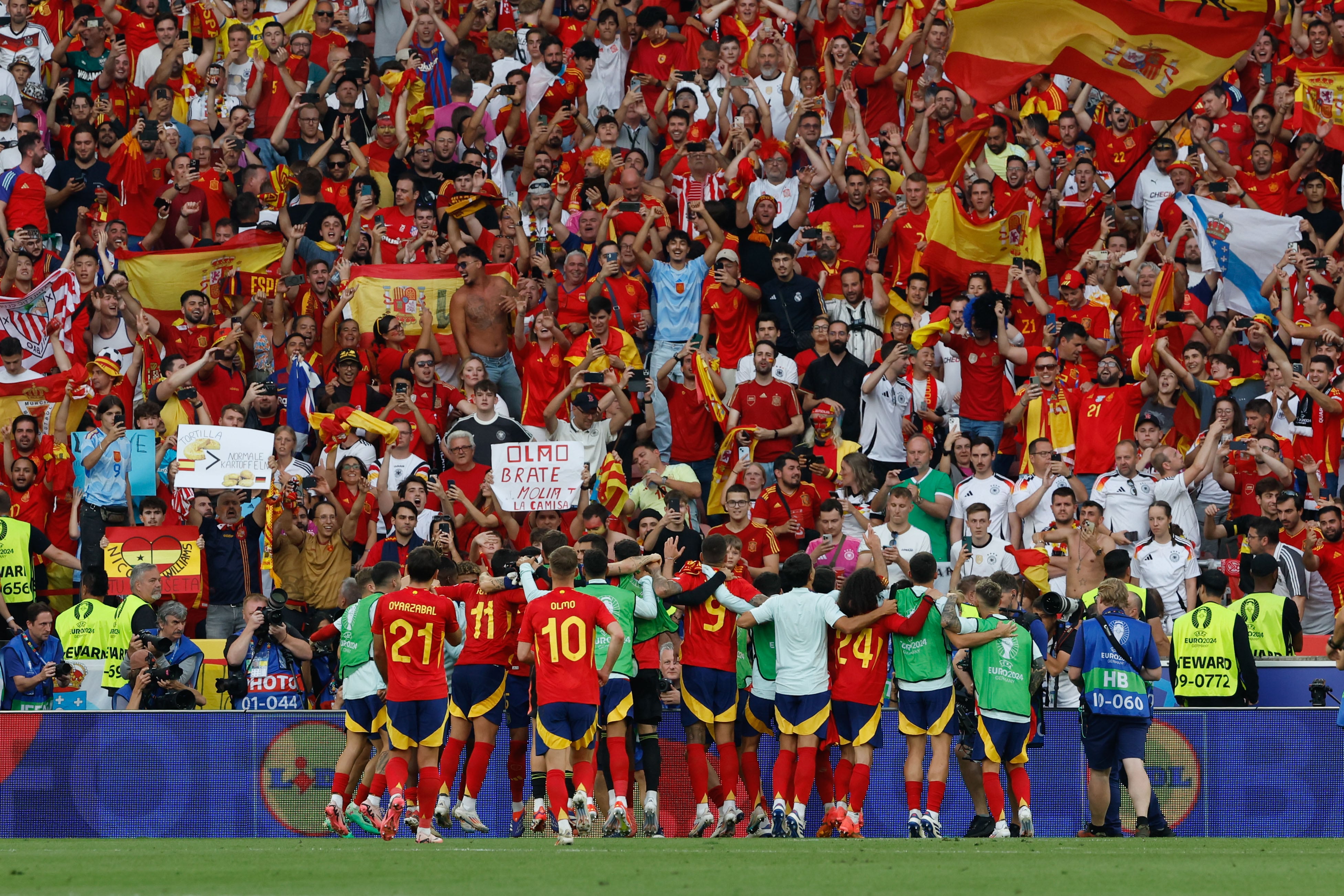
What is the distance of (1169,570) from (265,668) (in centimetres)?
754

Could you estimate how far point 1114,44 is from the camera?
55.0ft

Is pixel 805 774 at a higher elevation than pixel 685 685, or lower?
lower

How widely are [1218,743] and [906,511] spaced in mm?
3501

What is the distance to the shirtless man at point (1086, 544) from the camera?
48.2 feet

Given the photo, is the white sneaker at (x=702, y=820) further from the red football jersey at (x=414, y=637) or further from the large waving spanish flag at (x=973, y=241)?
the large waving spanish flag at (x=973, y=241)

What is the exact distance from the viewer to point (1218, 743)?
13227 millimetres

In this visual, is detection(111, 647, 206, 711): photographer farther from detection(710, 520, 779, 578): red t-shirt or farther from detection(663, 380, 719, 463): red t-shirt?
detection(663, 380, 719, 463): red t-shirt

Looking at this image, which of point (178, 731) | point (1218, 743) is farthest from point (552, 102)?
point (1218, 743)

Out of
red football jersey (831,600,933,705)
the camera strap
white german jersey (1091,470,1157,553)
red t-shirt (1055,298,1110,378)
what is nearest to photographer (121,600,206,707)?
red football jersey (831,600,933,705)

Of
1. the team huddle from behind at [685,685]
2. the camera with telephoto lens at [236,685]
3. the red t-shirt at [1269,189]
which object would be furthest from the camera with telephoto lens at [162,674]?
the red t-shirt at [1269,189]

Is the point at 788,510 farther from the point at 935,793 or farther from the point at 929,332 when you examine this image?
the point at 935,793

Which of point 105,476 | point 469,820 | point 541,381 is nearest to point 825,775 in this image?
point 469,820

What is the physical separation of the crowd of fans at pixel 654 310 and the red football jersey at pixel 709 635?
0.71m

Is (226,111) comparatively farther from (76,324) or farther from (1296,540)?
(1296,540)
